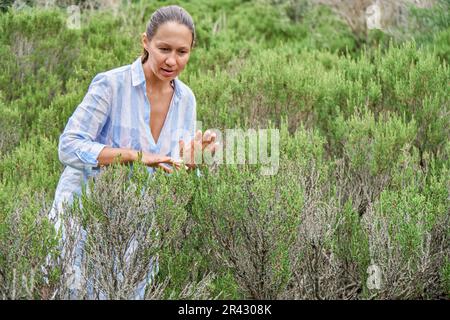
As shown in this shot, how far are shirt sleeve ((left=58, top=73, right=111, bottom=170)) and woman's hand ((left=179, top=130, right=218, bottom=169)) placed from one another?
36 cm

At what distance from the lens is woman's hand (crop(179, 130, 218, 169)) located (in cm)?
342

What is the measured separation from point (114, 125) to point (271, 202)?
0.79 m

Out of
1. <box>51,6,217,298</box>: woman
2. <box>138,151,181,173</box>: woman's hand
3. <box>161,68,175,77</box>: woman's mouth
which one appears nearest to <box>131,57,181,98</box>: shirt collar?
<box>51,6,217,298</box>: woman

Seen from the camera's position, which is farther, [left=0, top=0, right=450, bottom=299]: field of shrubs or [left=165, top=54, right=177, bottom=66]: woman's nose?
[left=165, top=54, right=177, bottom=66]: woman's nose

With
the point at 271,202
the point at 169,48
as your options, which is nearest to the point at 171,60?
the point at 169,48

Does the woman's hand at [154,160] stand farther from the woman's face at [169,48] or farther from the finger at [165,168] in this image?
the woman's face at [169,48]

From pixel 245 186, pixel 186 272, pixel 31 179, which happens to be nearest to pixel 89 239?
pixel 186 272

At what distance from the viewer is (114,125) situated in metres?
3.58

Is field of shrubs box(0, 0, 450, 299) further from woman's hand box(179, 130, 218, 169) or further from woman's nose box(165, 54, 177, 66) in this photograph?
woman's nose box(165, 54, 177, 66)

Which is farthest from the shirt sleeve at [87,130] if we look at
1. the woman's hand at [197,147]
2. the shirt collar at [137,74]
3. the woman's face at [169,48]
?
the woman's hand at [197,147]

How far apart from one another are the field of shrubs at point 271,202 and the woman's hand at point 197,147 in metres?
0.08

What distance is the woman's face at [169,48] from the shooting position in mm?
3479
